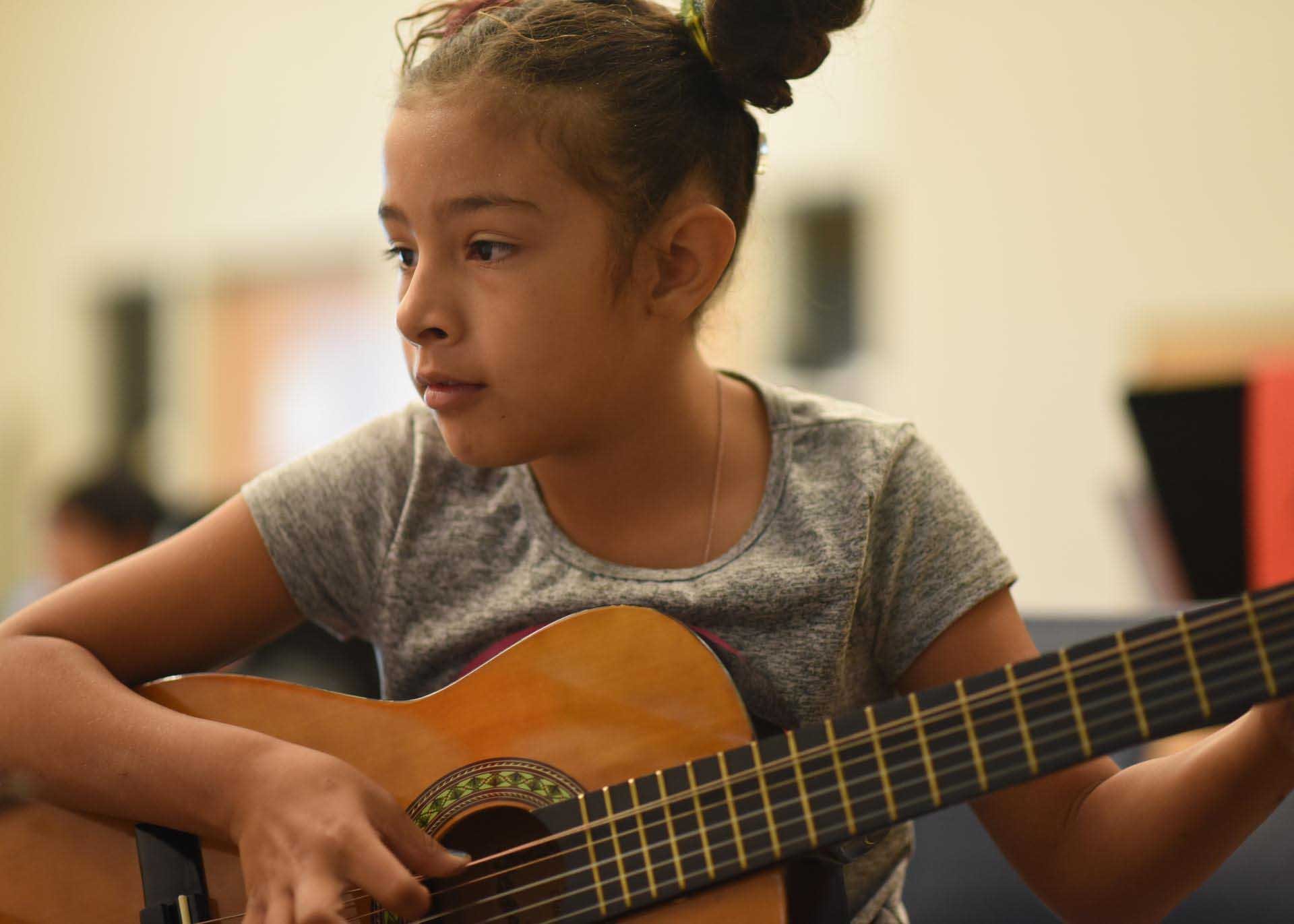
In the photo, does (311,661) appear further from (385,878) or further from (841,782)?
(841,782)

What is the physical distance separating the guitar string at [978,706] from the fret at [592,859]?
0.02 m

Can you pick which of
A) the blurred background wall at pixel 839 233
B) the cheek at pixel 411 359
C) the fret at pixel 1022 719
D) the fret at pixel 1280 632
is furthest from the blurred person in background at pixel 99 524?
the fret at pixel 1280 632

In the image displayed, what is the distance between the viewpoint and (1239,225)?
8.43 feet

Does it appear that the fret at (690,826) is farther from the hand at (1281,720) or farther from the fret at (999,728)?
the hand at (1281,720)

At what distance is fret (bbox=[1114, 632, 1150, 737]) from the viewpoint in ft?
1.98

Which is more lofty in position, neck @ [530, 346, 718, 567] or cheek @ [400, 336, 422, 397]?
cheek @ [400, 336, 422, 397]

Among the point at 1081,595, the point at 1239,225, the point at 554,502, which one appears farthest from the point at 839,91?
the point at 554,502

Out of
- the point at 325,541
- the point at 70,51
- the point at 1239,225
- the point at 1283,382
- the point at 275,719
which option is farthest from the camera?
the point at 70,51

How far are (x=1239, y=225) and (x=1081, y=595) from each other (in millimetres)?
890

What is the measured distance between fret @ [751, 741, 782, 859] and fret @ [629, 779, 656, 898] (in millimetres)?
76

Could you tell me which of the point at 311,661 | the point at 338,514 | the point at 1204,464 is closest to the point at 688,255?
the point at 338,514

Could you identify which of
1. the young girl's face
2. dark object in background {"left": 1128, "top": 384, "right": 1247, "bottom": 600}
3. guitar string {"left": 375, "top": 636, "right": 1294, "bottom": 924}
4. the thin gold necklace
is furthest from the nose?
dark object in background {"left": 1128, "top": 384, "right": 1247, "bottom": 600}

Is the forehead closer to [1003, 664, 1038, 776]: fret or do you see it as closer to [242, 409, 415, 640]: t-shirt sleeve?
[242, 409, 415, 640]: t-shirt sleeve

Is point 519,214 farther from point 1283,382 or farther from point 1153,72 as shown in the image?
point 1153,72
